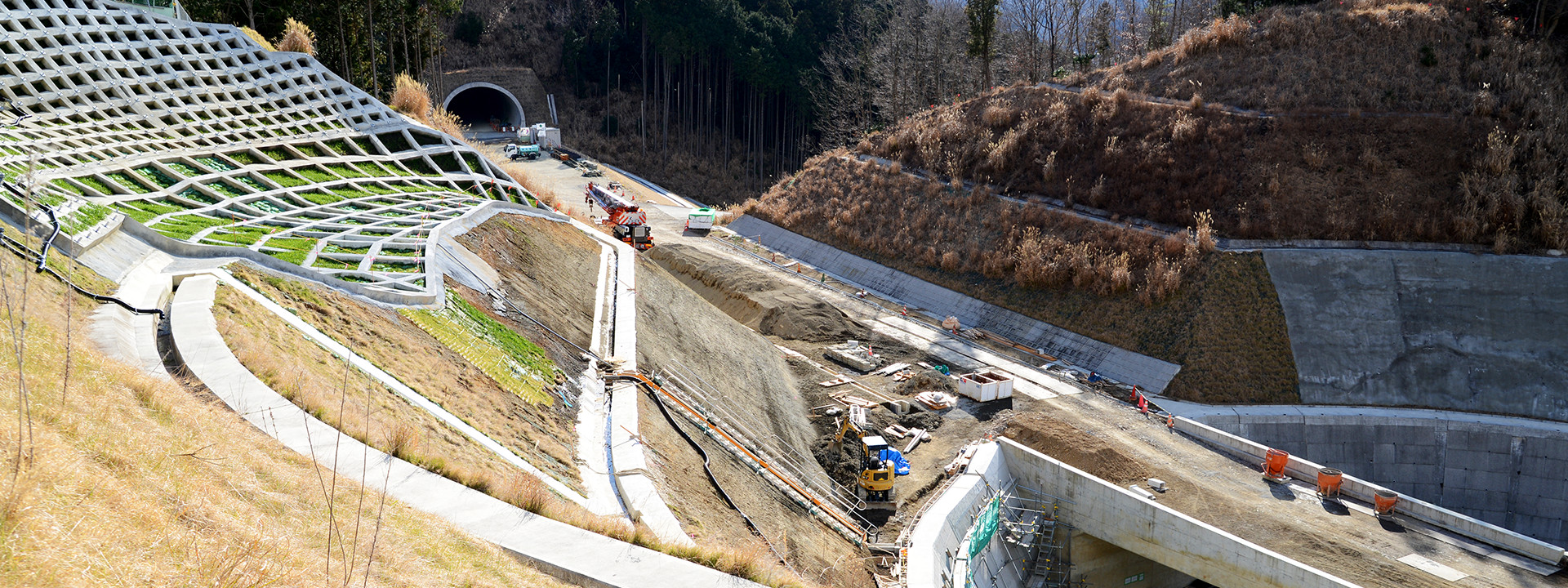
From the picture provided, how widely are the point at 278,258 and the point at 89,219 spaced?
262 cm

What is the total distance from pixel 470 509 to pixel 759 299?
21.5 m

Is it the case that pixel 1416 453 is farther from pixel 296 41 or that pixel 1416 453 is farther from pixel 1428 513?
pixel 296 41

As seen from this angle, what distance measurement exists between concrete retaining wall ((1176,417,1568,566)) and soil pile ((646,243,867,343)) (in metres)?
11.2

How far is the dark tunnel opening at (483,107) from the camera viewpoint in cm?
7212

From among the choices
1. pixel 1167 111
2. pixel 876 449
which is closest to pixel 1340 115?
pixel 1167 111

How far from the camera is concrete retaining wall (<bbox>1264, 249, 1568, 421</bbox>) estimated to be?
22703 mm

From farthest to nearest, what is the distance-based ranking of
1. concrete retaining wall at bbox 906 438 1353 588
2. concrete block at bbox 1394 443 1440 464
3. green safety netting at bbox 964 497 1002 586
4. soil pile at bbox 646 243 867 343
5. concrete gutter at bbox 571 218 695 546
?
soil pile at bbox 646 243 867 343, concrete block at bbox 1394 443 1440 464, green safety netting at bbox 964 497 1002 586, concrete retaining wall at bbox 906 438 1353 588, concrete gutter at bbox 571 218 695 546

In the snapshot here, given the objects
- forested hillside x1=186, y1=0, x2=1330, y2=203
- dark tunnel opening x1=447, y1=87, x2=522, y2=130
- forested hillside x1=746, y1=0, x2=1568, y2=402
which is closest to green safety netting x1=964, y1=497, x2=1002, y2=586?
forested hillside x1=746, y1=0, x2=1568, y2=402

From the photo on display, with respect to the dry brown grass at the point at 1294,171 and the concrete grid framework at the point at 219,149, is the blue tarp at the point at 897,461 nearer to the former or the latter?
the concrete grid framework at the point at 219,149

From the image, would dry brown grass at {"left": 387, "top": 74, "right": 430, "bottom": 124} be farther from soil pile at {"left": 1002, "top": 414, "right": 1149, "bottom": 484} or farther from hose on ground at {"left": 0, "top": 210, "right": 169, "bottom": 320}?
soil pile at {"left": 1002, "top": 414, "right": 1149, "bottom": 484}

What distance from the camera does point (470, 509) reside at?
9.39 m

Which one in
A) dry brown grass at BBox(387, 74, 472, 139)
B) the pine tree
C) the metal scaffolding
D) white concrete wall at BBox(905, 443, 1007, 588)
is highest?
the pine tree

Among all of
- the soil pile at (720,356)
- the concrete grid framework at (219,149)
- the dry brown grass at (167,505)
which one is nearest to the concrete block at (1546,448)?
the soil pile at (720,356)

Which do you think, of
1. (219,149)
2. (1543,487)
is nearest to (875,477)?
(1543,487)
